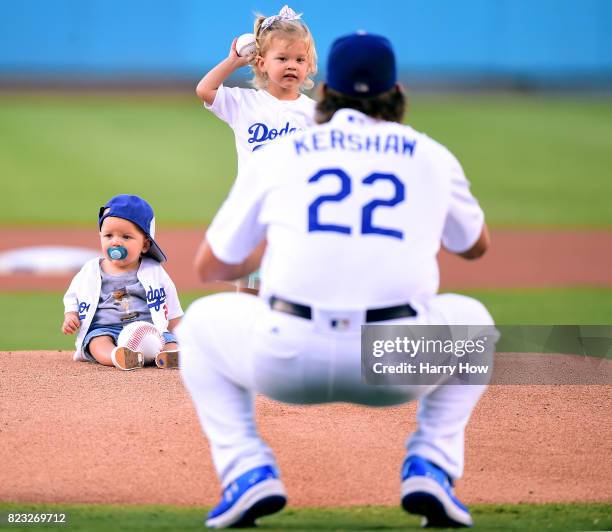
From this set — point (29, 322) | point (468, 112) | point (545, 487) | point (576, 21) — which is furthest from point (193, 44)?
point (545, 487)

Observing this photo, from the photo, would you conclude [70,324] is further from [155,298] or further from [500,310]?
[500,310]

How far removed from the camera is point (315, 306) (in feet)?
10.5

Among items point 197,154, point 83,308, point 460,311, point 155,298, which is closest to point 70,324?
point 83,308

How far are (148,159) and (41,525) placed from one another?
17739mm

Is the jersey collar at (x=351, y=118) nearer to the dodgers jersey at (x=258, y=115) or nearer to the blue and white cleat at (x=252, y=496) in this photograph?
the blue and white cleat at (x=252, y=496)

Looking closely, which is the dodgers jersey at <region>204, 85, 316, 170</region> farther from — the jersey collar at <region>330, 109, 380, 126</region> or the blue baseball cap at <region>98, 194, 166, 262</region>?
the jersey collar at <region>330, 109, 380, 126</region>

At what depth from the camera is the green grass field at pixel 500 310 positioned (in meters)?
8.09

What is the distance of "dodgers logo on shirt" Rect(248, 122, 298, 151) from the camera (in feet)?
19.5

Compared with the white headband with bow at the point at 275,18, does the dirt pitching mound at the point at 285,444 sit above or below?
below

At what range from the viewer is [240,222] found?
131 inches

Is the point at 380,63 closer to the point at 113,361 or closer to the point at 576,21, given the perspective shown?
the point at 113,361

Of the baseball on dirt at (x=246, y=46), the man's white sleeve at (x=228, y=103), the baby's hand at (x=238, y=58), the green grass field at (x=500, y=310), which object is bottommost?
the green grass field at (x=500, y=310)

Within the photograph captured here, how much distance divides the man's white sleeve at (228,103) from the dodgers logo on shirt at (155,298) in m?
0.95

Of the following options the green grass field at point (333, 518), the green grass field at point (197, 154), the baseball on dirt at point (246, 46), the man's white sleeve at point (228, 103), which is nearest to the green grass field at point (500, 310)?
the man's white sleeve at point (228, 103)
